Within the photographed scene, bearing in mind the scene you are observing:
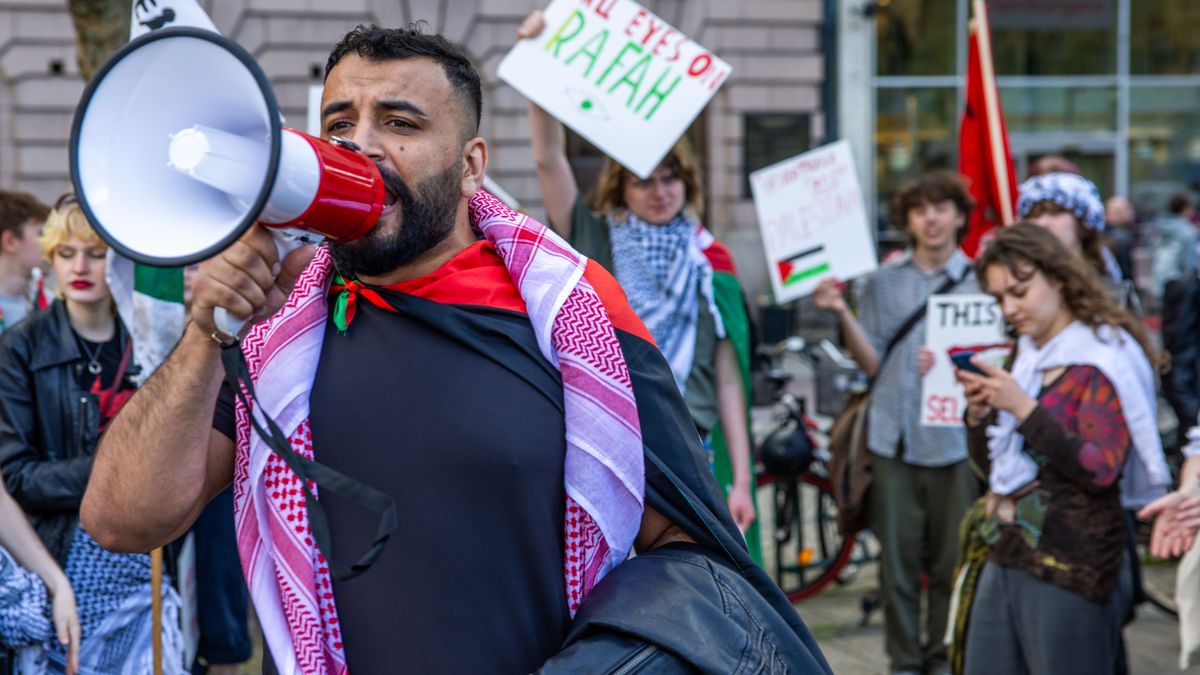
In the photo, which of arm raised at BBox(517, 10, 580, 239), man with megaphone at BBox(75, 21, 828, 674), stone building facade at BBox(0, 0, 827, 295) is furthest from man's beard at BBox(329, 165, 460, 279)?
stone building facade at BBox(0, 0, 827, 295)

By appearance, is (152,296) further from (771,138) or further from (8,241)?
(771,138)

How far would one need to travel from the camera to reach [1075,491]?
141 inches

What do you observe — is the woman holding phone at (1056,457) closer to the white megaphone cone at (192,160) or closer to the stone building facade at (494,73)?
the white megaphone cone at (192,160)

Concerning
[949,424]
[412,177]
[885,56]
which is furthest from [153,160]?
[885,56]

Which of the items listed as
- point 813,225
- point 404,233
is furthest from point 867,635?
point 404,233

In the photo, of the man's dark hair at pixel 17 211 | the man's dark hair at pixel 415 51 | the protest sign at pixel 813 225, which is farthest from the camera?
the protest sign at pixel 813 225

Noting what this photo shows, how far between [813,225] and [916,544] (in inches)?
53.6

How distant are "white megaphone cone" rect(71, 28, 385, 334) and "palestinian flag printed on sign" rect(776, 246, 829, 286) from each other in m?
3.83

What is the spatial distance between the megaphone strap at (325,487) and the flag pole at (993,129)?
4312 mm

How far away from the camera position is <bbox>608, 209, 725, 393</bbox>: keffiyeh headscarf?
434 centimetres

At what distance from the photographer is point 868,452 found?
5297 mm

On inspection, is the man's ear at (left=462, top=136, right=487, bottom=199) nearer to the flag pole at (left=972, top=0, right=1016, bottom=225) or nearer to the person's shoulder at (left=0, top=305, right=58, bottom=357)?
the person's shoulder at (left=0, top=305, right=58, bottom=357)

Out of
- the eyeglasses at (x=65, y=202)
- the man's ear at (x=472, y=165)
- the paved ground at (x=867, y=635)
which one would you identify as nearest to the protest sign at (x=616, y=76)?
the eyeglasses at (x=65, y=202)

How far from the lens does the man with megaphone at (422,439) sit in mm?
1806
